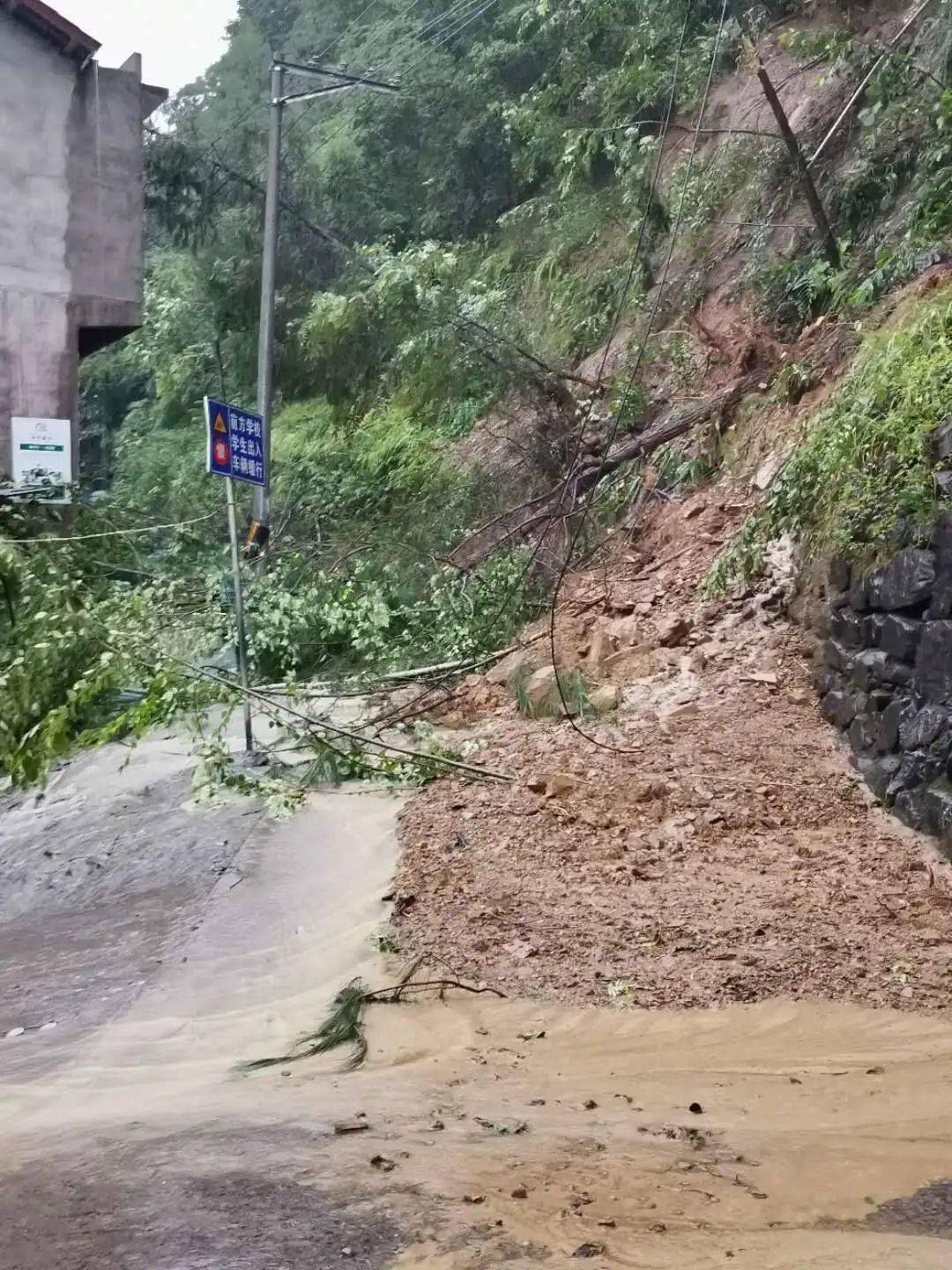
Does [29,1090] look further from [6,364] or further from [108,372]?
[108,372]

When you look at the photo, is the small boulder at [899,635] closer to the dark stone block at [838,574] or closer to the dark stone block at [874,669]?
the dark stone block at [874,669]

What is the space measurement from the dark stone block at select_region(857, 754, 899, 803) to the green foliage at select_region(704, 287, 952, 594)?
127 centimetres

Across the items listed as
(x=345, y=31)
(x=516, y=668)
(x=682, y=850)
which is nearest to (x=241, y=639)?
(x=516, y=668)

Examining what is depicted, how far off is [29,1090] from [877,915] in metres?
3.72

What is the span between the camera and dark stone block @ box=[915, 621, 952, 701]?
6254mm

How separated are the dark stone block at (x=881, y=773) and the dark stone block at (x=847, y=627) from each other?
77 cm

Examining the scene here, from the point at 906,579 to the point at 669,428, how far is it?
16.5 ft

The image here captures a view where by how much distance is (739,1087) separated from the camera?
157 inches

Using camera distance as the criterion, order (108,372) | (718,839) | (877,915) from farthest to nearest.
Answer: (108,372) → (718,839) → (877,915)

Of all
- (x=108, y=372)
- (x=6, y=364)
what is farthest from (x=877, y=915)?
(x=108, y=372)

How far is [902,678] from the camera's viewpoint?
668 cm

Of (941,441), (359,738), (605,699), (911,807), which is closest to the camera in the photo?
(911,807)

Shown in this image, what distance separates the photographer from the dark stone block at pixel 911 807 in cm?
627

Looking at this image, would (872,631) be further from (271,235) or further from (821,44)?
(271,235)
